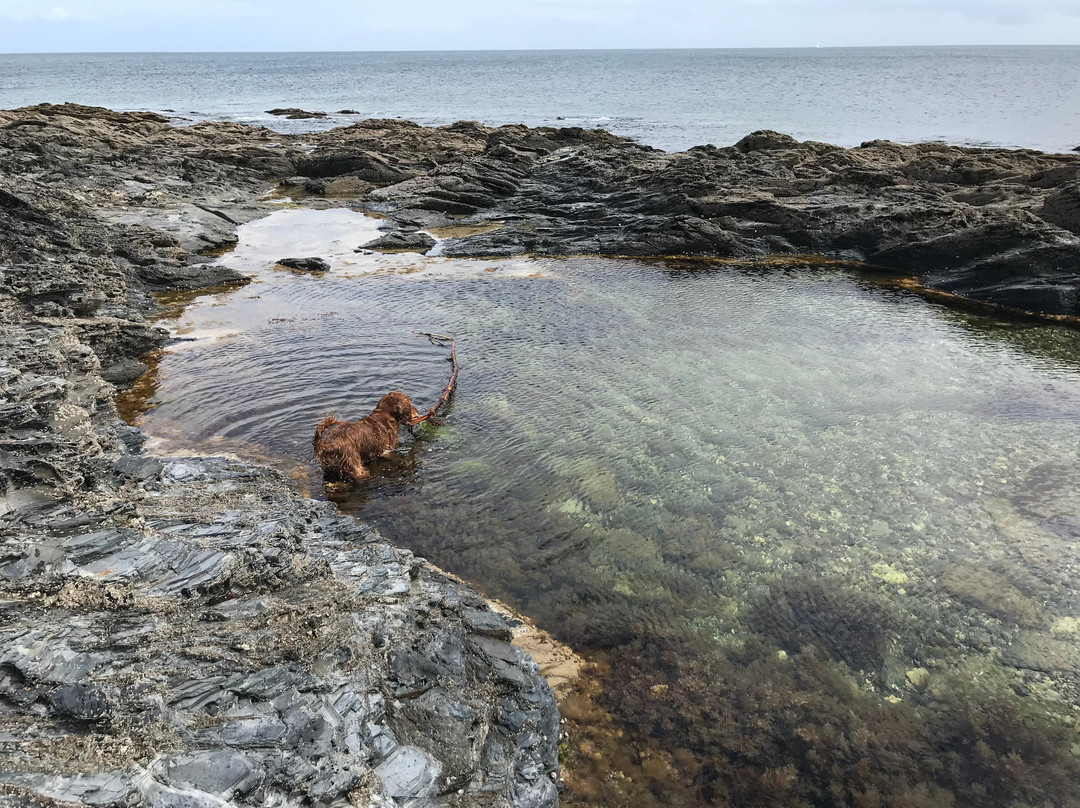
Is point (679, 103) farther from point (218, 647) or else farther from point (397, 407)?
point (218, 647)

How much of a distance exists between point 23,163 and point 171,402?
17.3 meters

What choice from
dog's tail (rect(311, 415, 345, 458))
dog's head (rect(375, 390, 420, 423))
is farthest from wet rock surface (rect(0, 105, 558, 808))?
dog's head (rect(375, 390, 420, 423))

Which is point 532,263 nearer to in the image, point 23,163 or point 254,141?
point 23,163

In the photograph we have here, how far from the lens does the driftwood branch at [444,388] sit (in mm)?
9406

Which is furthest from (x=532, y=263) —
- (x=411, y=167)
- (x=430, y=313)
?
(x=411, y=167)

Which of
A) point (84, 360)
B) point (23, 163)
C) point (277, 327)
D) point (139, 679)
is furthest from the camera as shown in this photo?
point (23, 163)

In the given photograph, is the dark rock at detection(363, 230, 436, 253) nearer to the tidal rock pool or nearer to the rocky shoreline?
the rocky shoreline

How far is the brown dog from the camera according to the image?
26.2 ft

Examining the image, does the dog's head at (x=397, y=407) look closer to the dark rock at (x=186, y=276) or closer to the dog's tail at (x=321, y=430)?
the dog's tail at (x=321, y=430)

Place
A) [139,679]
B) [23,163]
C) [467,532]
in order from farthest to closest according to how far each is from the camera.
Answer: [23,163] < [467,532] < [139,679]

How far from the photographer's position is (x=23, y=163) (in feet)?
69.3

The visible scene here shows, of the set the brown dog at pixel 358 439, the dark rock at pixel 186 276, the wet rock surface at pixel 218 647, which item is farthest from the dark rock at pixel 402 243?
the wet rock surface at pixel 218 647

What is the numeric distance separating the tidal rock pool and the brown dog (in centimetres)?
28

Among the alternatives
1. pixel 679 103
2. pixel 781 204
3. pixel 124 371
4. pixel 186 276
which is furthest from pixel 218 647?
pixel 679 103
